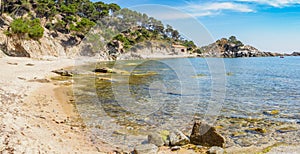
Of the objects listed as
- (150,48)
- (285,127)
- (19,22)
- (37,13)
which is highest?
(37,13)

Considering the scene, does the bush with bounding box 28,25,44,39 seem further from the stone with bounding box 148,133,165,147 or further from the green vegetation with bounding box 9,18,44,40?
the stone with bounding box 148,133,165,147

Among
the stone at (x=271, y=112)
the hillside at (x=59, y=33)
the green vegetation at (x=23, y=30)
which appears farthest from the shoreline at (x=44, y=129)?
the green vegetation at (x=23, y=30)

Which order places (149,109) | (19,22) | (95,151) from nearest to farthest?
(95,151) < (149,109) < (19,22)

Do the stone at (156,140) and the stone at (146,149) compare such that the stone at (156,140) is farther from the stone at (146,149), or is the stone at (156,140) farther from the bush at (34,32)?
the bush at (34,32)

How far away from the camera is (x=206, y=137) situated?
29.3 ft

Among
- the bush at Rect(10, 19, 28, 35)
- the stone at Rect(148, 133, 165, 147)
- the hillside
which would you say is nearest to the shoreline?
the stone at Rect(148, 133, 165, 147)

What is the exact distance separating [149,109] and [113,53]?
6797cm

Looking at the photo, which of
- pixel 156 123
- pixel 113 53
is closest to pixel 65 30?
pixel 113 53

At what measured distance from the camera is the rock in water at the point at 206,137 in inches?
346

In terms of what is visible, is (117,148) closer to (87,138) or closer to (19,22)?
(87,138)

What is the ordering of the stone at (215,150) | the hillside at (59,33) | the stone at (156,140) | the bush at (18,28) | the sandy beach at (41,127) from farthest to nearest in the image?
1. the hillside at (59,33)
2. the bush at (18,28)
3. the stone at (156,140)
4. the stone at (215,150)
5. the sandy beach at (41,127)

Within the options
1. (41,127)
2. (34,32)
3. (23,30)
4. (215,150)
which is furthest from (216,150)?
(34,32)

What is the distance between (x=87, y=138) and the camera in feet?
30.5

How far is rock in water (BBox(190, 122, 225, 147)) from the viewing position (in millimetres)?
8781
